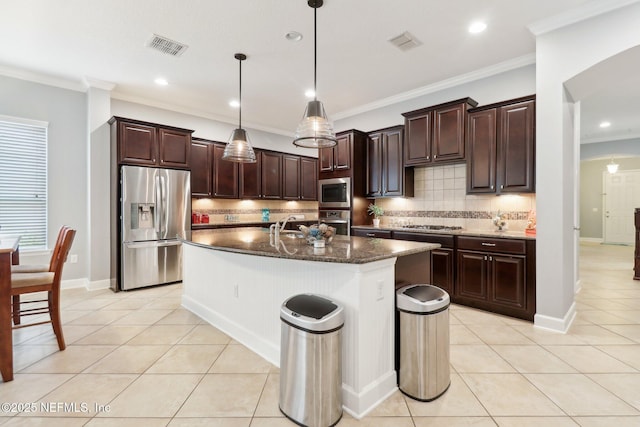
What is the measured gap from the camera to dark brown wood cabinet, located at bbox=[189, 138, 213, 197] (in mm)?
5332

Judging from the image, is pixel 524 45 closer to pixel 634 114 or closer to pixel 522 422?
pixel 522 422

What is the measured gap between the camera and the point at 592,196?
9.56 meters

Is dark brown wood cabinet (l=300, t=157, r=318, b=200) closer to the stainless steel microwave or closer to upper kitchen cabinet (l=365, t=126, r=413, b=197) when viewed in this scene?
the stainless steel microwave

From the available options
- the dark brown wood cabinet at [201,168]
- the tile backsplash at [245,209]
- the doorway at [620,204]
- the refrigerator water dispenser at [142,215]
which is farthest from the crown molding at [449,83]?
the doorway at [620,204]

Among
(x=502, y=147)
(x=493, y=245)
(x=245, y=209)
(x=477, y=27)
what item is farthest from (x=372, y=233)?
(x=245, y=209)

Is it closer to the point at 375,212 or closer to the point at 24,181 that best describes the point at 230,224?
the point at 375,212

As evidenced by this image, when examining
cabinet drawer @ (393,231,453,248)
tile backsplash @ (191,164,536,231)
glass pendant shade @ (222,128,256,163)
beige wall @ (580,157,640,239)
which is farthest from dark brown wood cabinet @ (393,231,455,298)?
beige wall @ (580,157,640,239)

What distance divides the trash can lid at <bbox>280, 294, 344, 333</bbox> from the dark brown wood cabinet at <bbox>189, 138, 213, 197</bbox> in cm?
411

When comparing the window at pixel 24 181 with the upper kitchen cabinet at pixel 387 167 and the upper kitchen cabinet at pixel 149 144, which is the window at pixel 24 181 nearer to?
the upper kitchen cabinet at pixel 149 144

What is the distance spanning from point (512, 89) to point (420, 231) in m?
A: 2.10

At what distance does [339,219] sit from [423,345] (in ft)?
10.5

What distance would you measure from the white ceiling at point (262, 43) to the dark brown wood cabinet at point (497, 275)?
2.20 metres

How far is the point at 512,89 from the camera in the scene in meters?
3.80

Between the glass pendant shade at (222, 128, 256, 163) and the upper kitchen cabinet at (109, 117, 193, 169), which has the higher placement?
the upper kitchen cabinet at (109, 117, 193, 169)
